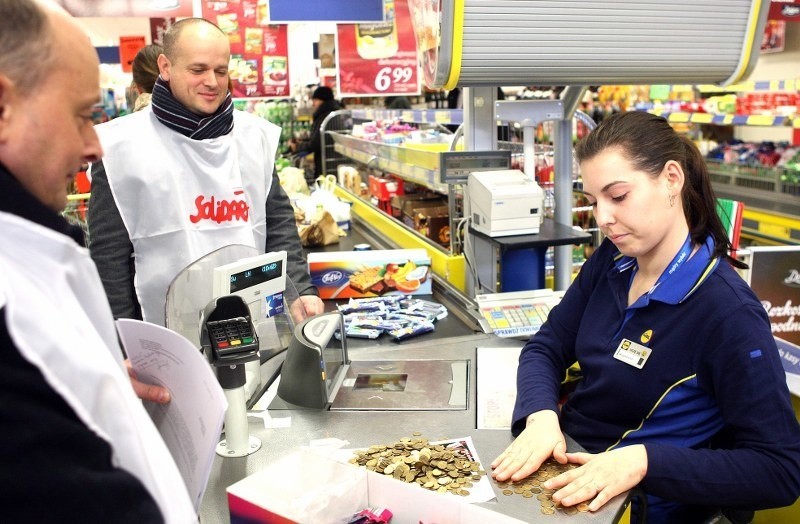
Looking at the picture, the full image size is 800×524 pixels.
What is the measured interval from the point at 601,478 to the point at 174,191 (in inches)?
70.5

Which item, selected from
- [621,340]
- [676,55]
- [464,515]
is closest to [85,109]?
[464,515]

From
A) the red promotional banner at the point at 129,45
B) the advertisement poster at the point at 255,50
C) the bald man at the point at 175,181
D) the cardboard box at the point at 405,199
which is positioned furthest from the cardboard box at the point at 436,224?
the red promotional banner at the point at 129,45

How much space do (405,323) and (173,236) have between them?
0.93m

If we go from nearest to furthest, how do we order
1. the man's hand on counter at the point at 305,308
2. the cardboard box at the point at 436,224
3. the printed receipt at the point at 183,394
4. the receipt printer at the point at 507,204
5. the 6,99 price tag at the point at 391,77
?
1. the printed receipt at the point at 183,394
2. the man's hand on counter at the point at 305,308
3. the receipt printer at the point at 507,204
4. the cardboard box at the point at 436,224
5. the 6,99 price tag at the point at 391,77

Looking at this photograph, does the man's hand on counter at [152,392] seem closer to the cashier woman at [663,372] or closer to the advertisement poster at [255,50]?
the cashier woman at [663,372]

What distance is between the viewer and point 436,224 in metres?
4.09

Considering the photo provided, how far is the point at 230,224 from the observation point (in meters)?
2.64

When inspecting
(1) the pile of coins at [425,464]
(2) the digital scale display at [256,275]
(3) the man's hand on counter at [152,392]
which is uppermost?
(2) the digital scale display at [256,275]

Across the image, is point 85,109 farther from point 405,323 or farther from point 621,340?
point 405,323

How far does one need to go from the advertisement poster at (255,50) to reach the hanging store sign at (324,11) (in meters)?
1.48

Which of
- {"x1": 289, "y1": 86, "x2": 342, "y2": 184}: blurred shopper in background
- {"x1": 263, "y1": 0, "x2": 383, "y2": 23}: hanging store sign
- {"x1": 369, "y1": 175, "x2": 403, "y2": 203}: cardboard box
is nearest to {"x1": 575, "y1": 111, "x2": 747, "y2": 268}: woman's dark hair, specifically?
{"x1": 369, "y1": 175, "x2": 403, "y2": 203}: cardboard box

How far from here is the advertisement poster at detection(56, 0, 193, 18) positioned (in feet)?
19.5

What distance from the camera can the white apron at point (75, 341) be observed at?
72cm

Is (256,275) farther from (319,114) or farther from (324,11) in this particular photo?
(319,114)
